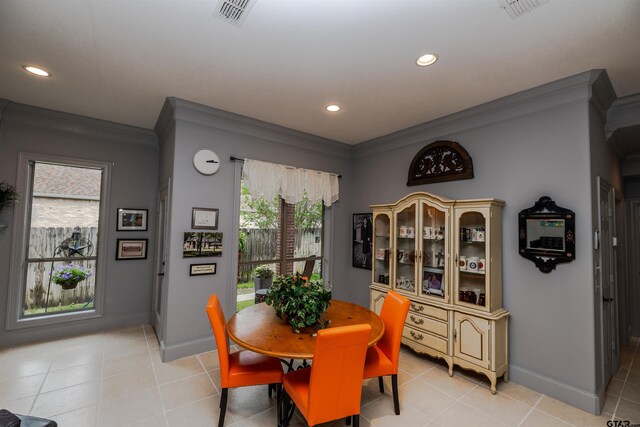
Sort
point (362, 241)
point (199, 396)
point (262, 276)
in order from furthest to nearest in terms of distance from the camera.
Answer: point (362, 241) < point (262, 276) < point (199, 396)

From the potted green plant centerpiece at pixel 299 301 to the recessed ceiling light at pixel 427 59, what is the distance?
6.74 ft

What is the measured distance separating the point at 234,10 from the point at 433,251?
9.88 ft

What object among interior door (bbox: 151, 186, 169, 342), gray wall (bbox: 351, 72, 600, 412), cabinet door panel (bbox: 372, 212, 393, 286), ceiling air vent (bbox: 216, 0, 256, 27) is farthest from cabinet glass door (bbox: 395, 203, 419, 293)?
interior door (bbox: 151, 186, 169, 342)

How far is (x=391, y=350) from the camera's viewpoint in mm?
2340

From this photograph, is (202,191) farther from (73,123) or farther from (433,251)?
(433,251)

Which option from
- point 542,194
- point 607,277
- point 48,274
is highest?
point 542,194

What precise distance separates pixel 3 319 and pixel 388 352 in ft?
14.8

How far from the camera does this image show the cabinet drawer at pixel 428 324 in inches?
118

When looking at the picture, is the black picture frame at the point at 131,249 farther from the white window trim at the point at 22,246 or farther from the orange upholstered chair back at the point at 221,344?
the orange upholstered chair back at the point at 221,344

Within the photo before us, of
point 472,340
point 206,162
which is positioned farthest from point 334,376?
point 206,162

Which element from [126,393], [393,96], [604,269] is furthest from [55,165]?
[604,269]

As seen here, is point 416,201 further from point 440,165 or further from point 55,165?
point 55,165

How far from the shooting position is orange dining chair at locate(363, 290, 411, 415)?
7.31 feet

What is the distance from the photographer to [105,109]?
352cm
